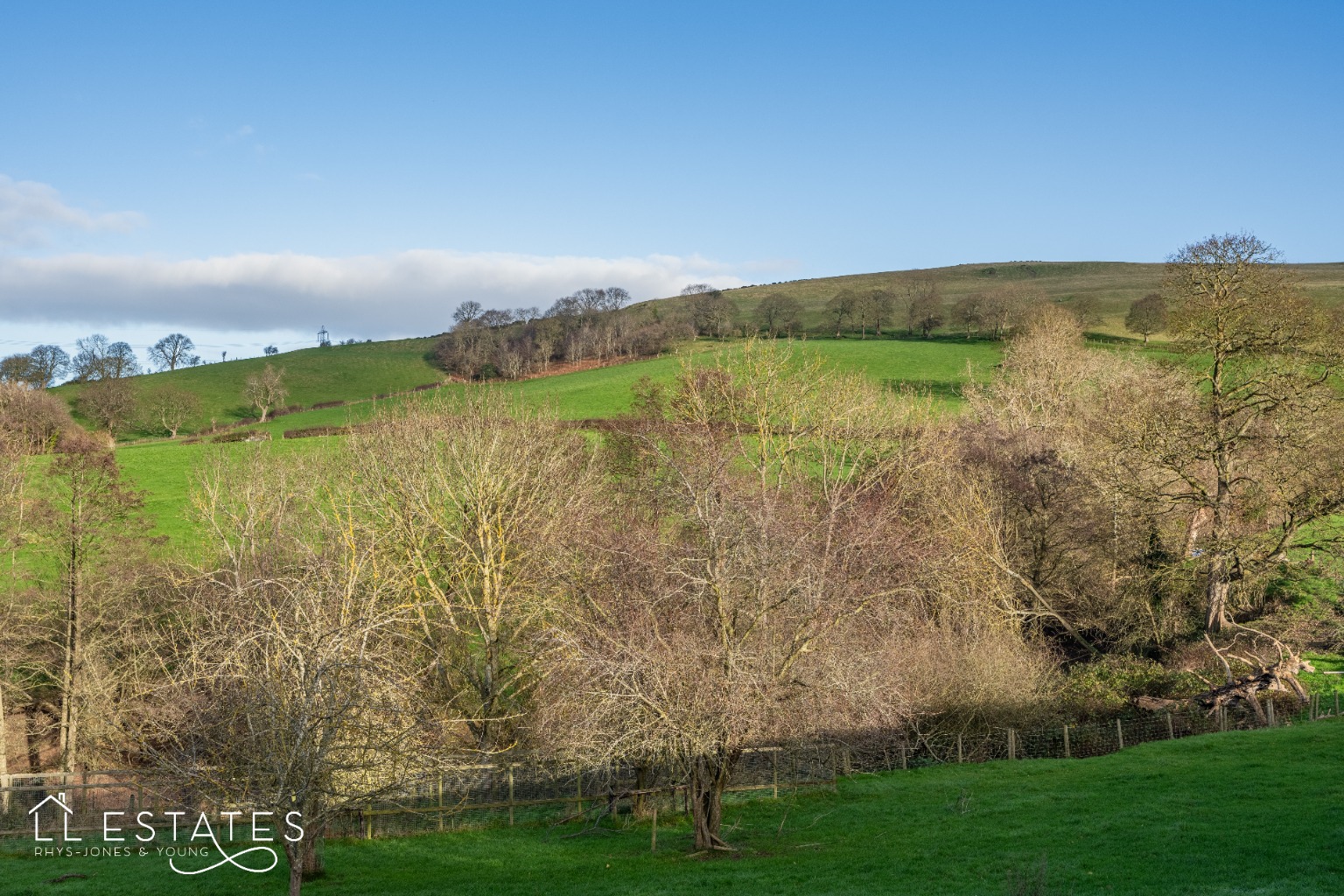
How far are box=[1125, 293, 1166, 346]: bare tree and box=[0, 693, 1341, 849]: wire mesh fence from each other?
70.3m

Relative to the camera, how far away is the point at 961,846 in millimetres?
19547

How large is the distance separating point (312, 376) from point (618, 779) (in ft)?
330

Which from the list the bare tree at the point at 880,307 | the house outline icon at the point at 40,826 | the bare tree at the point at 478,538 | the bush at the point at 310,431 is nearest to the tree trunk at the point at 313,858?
the bare tree at the point at 478,538

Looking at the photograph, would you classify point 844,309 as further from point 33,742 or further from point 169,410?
point 33,742

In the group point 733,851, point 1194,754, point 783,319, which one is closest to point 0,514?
point 733,851

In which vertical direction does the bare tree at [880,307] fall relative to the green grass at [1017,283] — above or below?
below

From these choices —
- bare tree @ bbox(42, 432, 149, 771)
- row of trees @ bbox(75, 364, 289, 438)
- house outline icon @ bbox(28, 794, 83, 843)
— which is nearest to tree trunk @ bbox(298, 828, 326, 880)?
house outline icon @ bbox(28, 794, 83, 843)

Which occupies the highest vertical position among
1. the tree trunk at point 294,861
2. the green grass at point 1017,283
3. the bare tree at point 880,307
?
the green grass at point 1017,283

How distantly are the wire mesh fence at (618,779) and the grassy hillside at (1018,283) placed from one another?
91.4 meters

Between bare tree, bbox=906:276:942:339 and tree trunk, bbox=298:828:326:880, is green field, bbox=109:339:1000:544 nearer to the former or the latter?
bare tree, bbox=906:276:942:339

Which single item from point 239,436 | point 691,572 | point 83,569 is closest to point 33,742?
point 83,569

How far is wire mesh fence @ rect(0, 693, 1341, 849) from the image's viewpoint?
967 inches

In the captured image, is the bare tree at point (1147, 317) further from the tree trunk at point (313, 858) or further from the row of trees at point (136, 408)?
the tree trunk at point (313, 858)

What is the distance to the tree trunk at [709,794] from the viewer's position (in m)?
19.5
